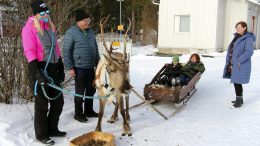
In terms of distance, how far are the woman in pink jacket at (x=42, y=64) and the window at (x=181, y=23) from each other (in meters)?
15.5

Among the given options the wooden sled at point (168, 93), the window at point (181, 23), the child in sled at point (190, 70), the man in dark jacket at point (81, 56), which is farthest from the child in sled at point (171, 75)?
the window at point (181, 23)

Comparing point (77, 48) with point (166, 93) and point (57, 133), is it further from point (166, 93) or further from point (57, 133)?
point (166, 93)

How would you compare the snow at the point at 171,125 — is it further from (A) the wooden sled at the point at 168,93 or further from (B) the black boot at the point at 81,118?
(A) the wooden sled at the point at 168,93

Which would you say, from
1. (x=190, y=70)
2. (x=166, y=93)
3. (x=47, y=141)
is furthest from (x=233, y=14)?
(x=47, y=141)

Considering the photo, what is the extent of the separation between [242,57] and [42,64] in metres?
4.12

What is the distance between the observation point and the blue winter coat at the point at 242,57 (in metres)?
6.84

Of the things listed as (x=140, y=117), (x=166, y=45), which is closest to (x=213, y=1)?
(x=166, y=45)

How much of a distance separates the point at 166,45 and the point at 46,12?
638 inches

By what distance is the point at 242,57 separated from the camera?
687 cm

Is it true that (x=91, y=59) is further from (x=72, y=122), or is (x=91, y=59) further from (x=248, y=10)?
(x=248, y=10)

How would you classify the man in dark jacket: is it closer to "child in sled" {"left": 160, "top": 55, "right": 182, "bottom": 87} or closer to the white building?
"child in sled" {"left": 160, "top": 55, "right": 182, "bottom": 87}

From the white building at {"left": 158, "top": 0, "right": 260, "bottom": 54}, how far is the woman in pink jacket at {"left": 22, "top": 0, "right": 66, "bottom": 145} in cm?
1485

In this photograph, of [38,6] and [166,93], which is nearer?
[38,6]

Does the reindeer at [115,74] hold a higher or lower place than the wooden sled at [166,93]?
higher
